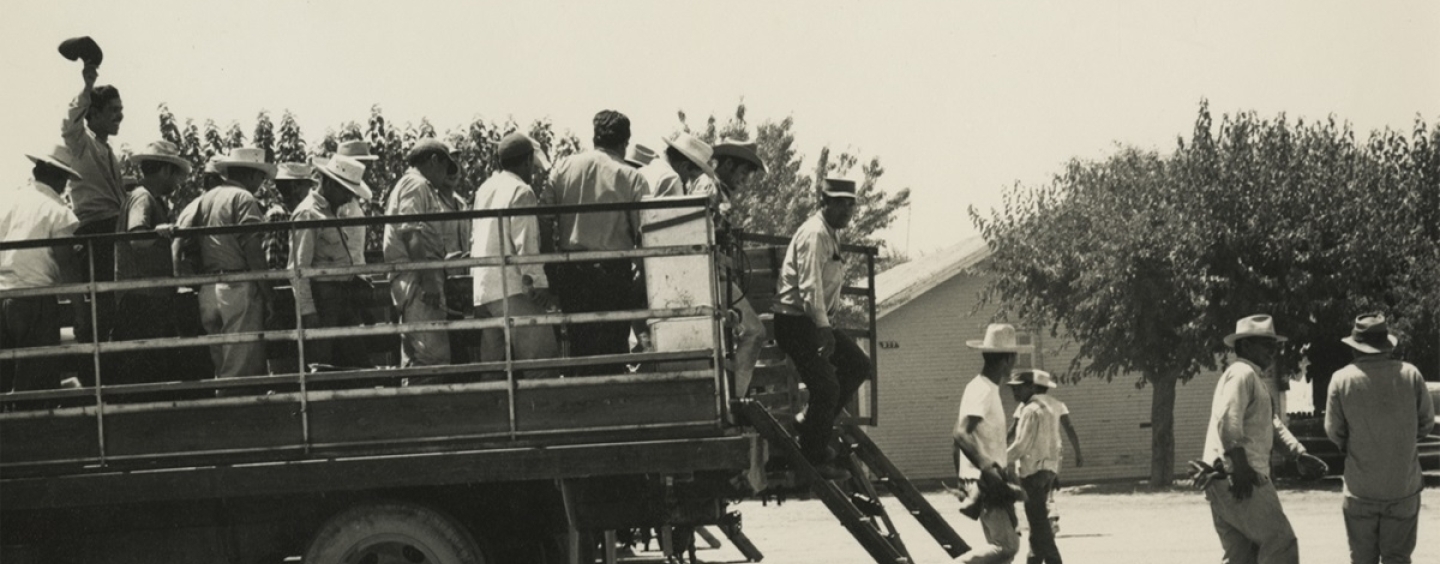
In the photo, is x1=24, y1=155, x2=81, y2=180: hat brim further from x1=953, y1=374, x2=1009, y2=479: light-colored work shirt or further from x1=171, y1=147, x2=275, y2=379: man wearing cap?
x1=953, y1=374, x2=1009, y2=479: light-colored work shirt

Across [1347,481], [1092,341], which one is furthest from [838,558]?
[1092,341]

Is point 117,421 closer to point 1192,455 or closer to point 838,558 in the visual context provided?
point 838,558

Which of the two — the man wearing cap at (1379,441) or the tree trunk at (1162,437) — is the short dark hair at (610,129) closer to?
the man wearing cap at (1379,441)

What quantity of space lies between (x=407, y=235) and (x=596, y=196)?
98cm

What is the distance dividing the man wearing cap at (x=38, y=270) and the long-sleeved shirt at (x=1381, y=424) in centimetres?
663

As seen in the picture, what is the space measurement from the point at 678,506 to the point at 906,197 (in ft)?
158

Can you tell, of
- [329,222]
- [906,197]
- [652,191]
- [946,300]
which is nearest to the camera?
[329,222]

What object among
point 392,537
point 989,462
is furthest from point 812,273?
point 392,537

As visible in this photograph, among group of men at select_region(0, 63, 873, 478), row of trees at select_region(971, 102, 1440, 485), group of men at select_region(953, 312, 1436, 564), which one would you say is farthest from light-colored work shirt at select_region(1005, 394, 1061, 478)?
row of trees at select_region(971, 102, 1440, 485)

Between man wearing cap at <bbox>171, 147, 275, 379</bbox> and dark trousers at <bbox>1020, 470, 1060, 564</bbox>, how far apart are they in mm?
5200

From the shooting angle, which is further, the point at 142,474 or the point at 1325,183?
the point at 1325,183

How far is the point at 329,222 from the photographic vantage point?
8469 millimetres

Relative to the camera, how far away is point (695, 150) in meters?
9.92

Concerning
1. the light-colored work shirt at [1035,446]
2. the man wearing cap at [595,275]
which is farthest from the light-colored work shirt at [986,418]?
the light-colored work shirt at [1035,446]
